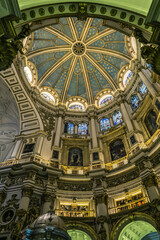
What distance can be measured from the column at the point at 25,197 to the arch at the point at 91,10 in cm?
1125

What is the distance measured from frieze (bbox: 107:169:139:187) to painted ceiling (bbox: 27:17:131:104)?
42.3 ft

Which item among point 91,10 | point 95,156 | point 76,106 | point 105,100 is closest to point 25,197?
point 95,156

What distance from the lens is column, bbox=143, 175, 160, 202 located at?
1273 cm

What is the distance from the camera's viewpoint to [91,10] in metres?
9.41

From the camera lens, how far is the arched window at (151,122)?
17.1m

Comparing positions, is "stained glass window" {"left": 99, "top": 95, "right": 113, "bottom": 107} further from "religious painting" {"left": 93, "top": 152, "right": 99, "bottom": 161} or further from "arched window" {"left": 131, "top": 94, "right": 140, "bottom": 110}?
"religious painting" {"left": 93, "top": 152, "right": 99, "bottom": 161}

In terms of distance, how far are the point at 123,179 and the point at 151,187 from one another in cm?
294

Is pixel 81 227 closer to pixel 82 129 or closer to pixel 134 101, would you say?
pixel 82 129

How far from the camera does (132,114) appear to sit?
66.1 feet

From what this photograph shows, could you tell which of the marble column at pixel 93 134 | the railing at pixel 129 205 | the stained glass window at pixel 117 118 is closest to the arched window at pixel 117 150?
the marble column at pixel 93 134

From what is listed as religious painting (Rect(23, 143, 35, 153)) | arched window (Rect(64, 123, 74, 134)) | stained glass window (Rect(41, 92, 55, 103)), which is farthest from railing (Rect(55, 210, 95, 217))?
stained glass window (Rect(41, 92, 55, 103))

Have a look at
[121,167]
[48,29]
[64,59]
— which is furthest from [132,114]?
[48,29]

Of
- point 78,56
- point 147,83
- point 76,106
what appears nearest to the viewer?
point 147,83

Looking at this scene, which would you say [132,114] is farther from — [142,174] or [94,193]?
[94,193]
